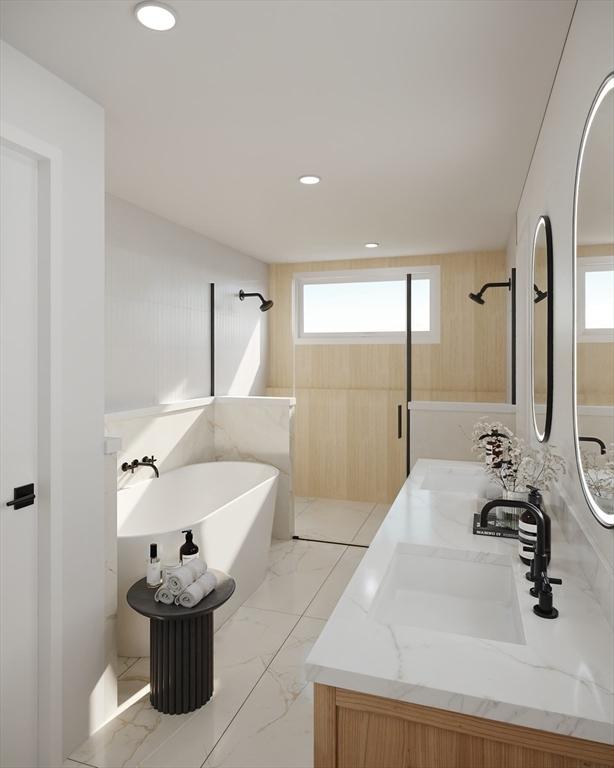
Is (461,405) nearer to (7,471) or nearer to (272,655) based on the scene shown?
(272,655)

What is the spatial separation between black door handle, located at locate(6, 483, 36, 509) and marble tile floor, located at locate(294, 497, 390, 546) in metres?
2.75

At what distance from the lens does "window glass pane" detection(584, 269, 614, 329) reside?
3.86 feet

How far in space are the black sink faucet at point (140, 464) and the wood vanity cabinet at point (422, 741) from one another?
8.52ft

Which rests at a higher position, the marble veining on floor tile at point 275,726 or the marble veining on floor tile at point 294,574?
the marble veining on floor tile at point 294,574

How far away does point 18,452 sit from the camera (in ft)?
5.93

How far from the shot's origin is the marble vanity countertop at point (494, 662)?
91cm

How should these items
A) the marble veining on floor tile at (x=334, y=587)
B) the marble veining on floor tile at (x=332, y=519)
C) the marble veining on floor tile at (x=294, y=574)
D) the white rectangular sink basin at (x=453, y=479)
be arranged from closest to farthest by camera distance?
the white rectangular sink basin at (x=453, y=479), the marble veining on floor tile at (x=334, y=587), the marble veining on floor tile at (x=294, y=574), the marble veining on floor tile at (x=332, y=519)

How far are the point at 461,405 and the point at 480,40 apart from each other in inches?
100

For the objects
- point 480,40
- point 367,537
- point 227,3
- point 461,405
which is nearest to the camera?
point 227,3

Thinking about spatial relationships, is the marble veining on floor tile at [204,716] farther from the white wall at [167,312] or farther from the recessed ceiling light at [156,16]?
the recessed ceiling light at [156,16]

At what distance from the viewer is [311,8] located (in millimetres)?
1552

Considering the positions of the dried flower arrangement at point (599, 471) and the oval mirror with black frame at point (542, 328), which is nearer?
the dried flower arrangement at point (599, 471)

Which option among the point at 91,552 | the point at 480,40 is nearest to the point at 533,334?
the point at 480,40

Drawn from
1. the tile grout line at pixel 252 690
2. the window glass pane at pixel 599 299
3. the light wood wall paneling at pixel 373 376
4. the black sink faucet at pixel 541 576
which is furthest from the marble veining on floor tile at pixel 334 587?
the window glass pane at pixel 599 299
